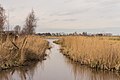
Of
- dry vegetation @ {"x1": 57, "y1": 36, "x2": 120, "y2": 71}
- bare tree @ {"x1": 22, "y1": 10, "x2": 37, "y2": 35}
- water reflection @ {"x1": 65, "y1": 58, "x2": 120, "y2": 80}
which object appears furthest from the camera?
bare tree @ {"x1": 22, "y1": 10, "x2": 37, "y2": 35}

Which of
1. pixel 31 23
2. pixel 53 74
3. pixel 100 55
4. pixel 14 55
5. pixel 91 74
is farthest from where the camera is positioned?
pixel 31 23

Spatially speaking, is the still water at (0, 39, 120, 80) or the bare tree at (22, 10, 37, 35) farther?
the bare tree at (22, 10, 37, 35)

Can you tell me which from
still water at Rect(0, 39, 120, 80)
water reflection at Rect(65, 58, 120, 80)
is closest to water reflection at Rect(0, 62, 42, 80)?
still water at Rect(0, 39, 120, 80)

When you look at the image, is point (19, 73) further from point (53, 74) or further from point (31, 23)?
point (31, 23)

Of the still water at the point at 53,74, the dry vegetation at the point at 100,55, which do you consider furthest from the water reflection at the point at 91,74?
the dry vegetation at the point at 100,55

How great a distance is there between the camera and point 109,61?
1522 cm

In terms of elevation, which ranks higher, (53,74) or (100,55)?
(100,55)

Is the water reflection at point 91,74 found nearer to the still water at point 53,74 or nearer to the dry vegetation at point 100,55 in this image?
the still water at point 53,74

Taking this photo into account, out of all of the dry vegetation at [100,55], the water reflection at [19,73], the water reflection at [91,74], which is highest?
the dry vegetation at [100,55]

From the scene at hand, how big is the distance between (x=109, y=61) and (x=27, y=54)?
17.7ft

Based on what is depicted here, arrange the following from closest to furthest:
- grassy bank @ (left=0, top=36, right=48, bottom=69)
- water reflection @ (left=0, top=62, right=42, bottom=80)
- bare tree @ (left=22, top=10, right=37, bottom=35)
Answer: water reflection @ (left=0, top=62, right=42, bottom=80), grassy bank @ (left=0, top=36, right=48, bottom=69), bare tree @ (left=22, top=10, right=37, bottom=35)

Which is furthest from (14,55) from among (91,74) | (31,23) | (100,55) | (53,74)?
(31,23)

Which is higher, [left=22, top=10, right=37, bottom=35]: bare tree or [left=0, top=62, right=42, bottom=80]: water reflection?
[left=22, top=10, right=37, bottom=35]: bare tree

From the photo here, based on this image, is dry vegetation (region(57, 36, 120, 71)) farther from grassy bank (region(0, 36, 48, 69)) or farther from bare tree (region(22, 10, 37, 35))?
bare tree (region(22, 10, 37, 35))
